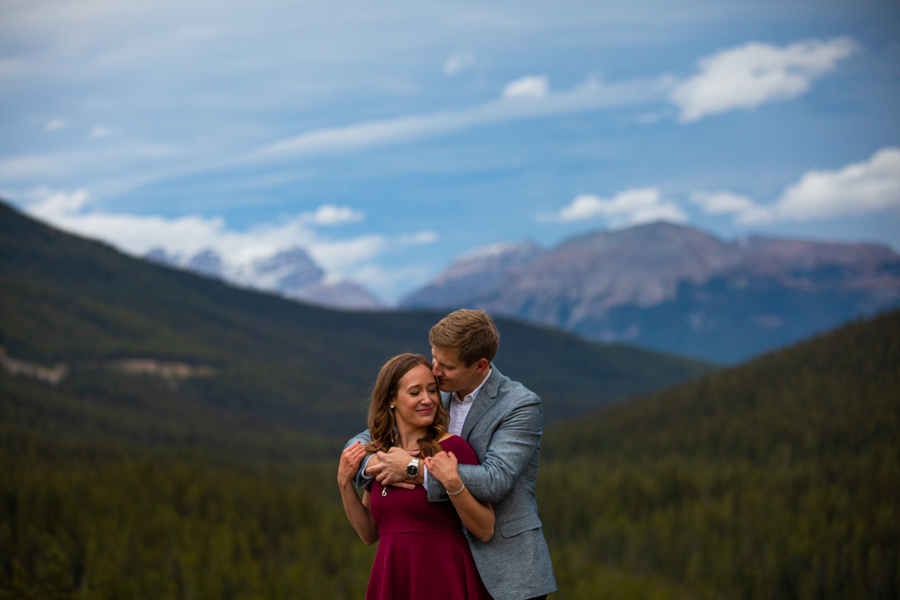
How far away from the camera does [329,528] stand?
303 ft

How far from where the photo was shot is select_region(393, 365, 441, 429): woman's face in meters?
6.65

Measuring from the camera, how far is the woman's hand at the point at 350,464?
673cm

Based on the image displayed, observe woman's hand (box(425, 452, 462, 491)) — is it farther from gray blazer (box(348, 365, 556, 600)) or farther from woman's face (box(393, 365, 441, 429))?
woman's face (box(393, 365, 441, 429))

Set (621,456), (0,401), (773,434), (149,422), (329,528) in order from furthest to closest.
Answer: (149,422) < (0,401) < (621,456) < (773,434) < (329,528)

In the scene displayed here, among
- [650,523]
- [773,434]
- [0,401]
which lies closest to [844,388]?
[773,434]

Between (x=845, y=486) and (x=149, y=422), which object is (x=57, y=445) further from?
(x=845, y=486)

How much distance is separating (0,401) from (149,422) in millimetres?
29282

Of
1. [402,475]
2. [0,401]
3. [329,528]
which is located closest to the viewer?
[402,475]

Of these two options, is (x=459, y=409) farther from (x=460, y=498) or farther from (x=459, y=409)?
(x=460, y=498)

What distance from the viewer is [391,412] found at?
691cm

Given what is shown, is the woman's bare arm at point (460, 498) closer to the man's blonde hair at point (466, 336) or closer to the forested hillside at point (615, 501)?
the man's blonde hair at point (466, 336)

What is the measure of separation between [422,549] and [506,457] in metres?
1.03

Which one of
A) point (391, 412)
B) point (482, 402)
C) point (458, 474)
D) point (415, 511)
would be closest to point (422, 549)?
point (415, 511)

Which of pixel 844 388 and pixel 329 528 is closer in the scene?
pixel 329 528
